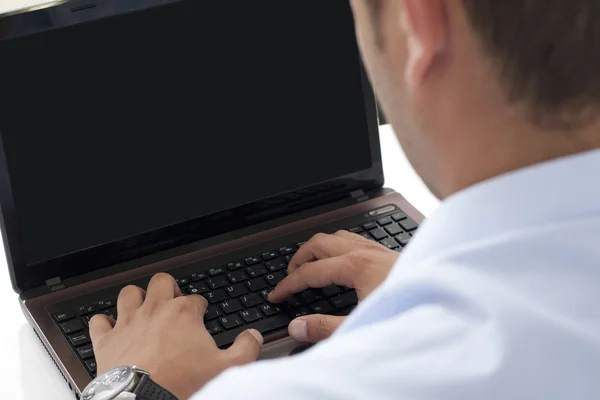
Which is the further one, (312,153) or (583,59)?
(312,153)

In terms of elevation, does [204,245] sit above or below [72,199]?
below

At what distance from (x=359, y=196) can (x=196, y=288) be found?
0.27m

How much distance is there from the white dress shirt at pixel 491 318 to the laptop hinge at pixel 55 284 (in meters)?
0.60

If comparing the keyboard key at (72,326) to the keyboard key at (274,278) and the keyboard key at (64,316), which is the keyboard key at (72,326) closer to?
the keyboard key at (64,316)

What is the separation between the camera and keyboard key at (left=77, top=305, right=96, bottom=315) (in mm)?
1056

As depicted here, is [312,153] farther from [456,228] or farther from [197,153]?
[456,228]

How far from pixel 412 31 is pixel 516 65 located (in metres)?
0.06

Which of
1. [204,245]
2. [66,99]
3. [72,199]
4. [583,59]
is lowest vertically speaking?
[204,245]

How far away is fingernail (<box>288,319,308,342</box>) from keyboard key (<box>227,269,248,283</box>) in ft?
0.37

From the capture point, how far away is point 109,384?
0.87 meters

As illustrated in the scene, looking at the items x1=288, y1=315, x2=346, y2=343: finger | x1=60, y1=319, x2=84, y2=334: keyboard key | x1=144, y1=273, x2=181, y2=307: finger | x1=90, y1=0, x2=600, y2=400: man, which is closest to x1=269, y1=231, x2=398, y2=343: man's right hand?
x1=288, y1=315, x2=346, y2=343: finger

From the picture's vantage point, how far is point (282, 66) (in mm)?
1159

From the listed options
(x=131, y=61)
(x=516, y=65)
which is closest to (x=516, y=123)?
(x=516, y=65)

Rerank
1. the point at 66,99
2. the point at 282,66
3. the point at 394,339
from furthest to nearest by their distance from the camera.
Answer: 1. the point at 282,66
2. the point at 66,99
3. the point at 394,339
